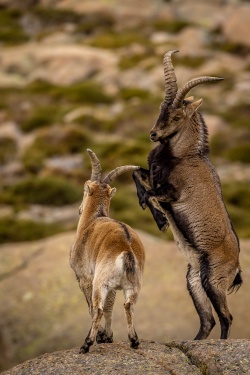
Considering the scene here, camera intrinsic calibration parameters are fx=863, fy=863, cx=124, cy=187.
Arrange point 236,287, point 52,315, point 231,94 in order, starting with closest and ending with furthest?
1. point 236,287
2. point 52,315
3. point 231,94

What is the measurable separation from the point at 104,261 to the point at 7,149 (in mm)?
35896

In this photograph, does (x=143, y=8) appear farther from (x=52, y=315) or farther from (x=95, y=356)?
(x=95, y=356)

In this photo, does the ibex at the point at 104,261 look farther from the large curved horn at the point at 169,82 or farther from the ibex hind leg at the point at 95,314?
the large curved horn at the point at 169,82

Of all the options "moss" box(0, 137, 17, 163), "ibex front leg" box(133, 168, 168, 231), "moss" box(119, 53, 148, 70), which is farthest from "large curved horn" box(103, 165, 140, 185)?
"moss" box(119, 53, 148, 70)

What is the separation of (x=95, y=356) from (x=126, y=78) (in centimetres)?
5737

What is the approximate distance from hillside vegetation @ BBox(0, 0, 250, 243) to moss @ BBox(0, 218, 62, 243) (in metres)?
0.03

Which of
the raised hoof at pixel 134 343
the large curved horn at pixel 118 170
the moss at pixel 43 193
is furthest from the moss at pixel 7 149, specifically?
the raised hoof at pixel 134 343

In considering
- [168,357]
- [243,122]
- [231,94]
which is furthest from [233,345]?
[231,94]

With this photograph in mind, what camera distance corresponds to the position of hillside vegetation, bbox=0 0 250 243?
110ft

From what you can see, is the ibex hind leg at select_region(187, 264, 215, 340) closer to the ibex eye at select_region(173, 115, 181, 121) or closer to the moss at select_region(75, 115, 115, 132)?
the ibex eye at select_region(173, 115, 181, 121)

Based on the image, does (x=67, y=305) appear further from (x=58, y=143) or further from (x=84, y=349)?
(x=58, y=143)

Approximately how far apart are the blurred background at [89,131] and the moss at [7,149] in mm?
110

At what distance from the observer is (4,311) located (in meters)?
18.1

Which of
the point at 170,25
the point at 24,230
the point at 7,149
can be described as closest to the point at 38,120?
the point at 7,149
